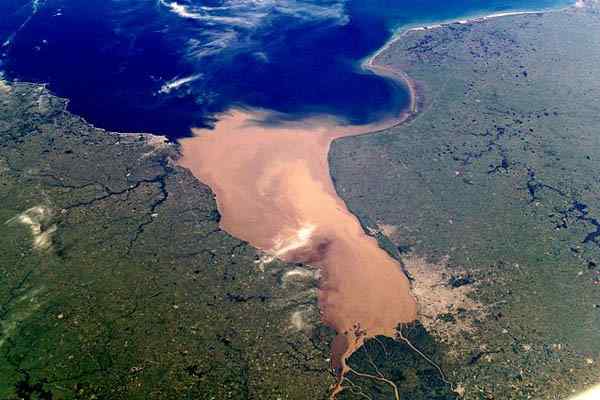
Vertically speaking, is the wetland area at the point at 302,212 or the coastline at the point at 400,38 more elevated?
the coastline at the point at 400,38

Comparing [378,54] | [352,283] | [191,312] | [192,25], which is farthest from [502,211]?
[192,25]

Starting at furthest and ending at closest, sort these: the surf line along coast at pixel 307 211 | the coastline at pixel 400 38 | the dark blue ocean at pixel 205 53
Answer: the dark blue ocean at pixel 205 53, the coastline at pixel 400 38, the surf line along coast at pixel 307 211

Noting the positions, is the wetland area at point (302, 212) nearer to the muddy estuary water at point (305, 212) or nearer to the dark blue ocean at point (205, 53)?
the muddy estuary water at point (305, 212)

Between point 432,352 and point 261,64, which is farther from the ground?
point 261,64

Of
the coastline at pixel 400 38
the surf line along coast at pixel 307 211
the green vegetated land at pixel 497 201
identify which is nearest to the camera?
the green vegetated land at pixel 497 201

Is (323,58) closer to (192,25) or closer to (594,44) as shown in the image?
(192,25)

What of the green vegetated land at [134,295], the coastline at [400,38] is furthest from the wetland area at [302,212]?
the coastline at [400,38]
